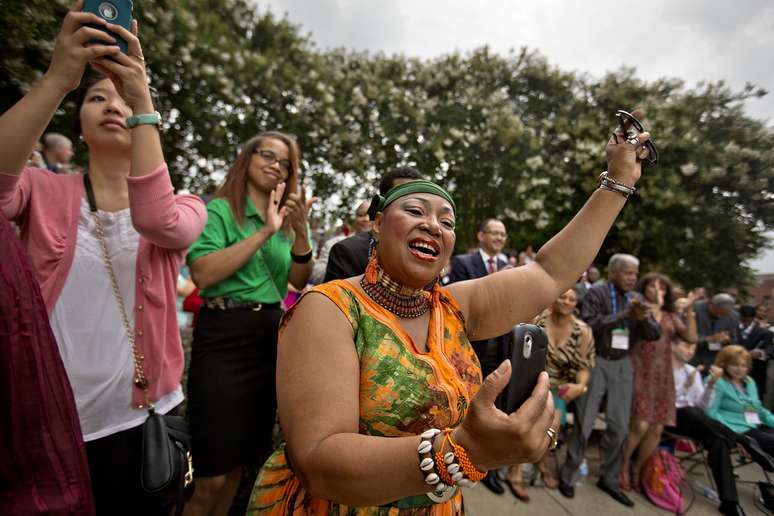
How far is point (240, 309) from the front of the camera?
2.13m

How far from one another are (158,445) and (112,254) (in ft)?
2.36

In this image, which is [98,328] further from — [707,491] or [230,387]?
[707,491]

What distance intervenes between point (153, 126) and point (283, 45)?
935 cm

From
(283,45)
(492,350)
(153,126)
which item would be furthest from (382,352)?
(283,45)

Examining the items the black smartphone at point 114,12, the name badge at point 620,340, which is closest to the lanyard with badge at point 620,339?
the name badge at point 620,340

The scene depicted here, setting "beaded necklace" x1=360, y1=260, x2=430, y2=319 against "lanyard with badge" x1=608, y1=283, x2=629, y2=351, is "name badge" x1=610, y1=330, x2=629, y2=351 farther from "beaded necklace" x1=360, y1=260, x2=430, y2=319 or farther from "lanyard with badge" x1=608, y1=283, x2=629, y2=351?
"beaded necklace" x1=360, y1=260, x2=430, y2=319

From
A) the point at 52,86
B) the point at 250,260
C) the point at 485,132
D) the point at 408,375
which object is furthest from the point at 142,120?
the point at 485,132

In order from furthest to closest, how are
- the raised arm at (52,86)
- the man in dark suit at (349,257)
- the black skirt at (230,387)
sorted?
the man in dark suit at (349,257) < the black skirt at (230,387) < the raised arm at (52,86)

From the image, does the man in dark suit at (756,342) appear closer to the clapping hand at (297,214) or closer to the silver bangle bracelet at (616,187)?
the silver bangle bracelet at (616,187)

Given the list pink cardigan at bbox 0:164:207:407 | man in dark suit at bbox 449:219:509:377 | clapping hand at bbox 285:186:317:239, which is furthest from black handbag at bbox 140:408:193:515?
man in dark suit at bbox 449:219:509:377

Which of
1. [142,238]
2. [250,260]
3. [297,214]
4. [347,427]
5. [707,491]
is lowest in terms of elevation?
[707,491]

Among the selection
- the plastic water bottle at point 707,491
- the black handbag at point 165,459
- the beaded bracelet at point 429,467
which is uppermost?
the beaded bracelet at point 429,467

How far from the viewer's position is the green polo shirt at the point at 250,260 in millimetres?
2119

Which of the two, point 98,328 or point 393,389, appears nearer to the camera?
point 393,389
